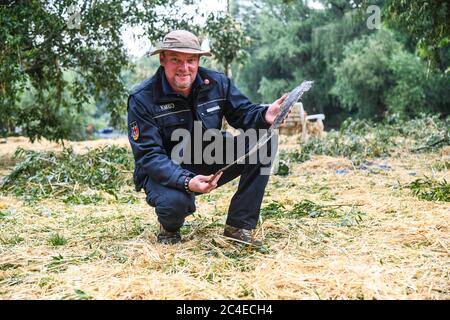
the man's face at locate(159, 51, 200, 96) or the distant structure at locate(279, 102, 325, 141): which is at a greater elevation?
the man's face at locate(159, 51, 200, 96)

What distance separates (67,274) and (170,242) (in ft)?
2.56

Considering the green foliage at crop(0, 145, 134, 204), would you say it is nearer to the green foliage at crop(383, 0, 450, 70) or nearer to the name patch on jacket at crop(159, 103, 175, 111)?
the name patch on jacket at crop(159, 103, 175, 111)

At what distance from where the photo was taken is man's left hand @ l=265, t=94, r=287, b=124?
324cm

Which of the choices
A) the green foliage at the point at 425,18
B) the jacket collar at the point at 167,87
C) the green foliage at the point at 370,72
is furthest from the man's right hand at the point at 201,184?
the green foliage at the point at 370,72

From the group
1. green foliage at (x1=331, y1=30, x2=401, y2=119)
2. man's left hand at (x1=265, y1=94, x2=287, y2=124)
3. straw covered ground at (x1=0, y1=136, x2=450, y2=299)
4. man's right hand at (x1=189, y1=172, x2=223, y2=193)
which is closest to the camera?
straw covered ground at (x1=0, y1=136, x2=450, y2=299)

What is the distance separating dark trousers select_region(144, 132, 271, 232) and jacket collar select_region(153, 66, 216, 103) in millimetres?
513

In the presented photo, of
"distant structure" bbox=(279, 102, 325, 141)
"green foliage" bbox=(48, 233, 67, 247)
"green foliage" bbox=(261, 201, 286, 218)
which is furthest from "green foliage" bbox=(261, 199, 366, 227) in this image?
"distant structure" bbox=(279, 102, 325, 141)

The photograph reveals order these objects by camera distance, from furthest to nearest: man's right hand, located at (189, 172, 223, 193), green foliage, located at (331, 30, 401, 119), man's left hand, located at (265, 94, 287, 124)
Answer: green foliage, located at (331, 30, 401, 119) < man's left hand, located at (265, 94, 287, 124) < man's right hand, located at (189, 172, 223, 193)

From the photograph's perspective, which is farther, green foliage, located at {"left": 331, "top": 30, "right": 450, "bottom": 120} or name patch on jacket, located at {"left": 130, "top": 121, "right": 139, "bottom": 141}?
green foliage, located at {"left": 331, "top": 30, "right": 450, "bottom": 120}

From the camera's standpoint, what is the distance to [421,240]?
10.6 feet

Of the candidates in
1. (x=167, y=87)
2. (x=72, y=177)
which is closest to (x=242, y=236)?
(x=167, y=87)

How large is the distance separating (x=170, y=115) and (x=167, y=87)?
17 cm

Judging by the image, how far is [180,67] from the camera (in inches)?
127

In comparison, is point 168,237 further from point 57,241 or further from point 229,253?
point 57,241
